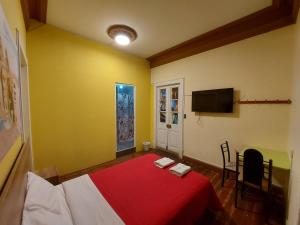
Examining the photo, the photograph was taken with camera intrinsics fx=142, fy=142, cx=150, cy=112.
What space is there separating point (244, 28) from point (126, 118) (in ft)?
10.7

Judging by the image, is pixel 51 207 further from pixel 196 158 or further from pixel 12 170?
pixel 196 158

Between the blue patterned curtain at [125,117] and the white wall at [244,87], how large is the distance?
1.53 metres

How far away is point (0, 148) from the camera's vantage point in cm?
76

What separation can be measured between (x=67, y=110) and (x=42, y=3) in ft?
5.52

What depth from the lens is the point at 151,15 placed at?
2256 millimetres

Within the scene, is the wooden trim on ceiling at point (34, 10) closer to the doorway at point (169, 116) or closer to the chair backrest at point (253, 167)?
the doorway at point (169, 116)

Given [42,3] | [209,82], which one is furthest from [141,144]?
[42,3]

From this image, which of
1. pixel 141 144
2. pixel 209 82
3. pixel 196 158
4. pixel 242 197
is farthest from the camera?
pixel 141 144

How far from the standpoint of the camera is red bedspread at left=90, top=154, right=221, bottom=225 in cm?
120

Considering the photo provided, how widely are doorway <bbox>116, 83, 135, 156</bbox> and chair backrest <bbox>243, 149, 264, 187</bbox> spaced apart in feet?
9.19

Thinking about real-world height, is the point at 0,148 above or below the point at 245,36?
Answer: below

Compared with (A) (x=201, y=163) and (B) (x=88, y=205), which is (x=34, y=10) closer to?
(B) (x=88, y=205)

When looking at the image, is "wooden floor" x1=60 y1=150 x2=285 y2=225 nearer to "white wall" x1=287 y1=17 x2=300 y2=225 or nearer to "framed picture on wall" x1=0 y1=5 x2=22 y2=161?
"white wall" x1=287 y1=17 x2=300 y2=225

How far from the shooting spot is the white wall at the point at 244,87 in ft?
7.18
